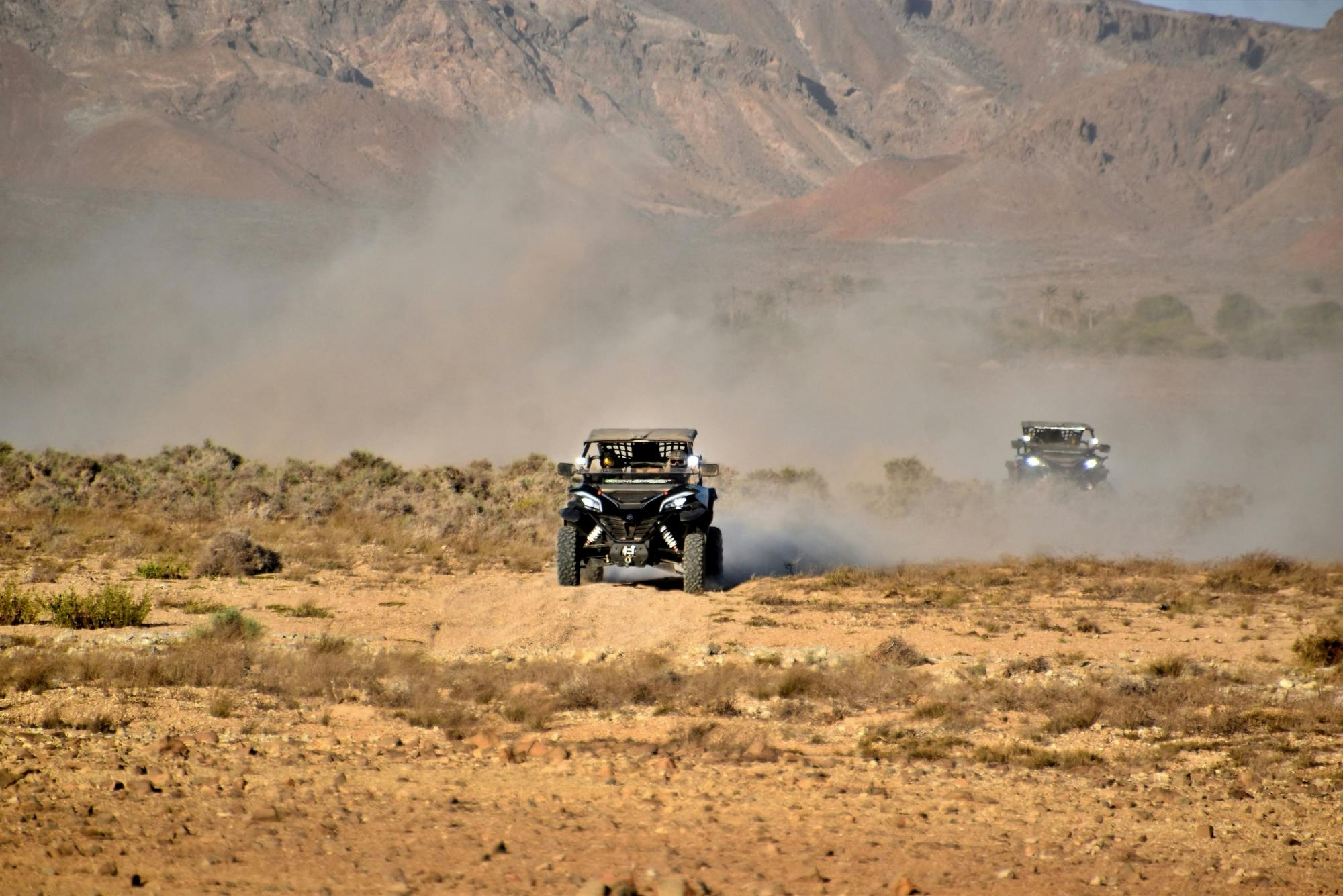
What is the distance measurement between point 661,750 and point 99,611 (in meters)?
7.96

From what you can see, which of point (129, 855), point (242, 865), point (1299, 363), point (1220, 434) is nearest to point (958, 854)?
point (242, 865)

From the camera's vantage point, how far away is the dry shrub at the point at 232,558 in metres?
20.3

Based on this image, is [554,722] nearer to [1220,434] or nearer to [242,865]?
[242,865]

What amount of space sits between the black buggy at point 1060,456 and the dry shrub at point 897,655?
1675cm

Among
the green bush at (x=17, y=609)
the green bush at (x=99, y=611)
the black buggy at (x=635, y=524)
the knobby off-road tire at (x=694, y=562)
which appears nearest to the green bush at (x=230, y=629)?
the green bush at (x=99, y=611)

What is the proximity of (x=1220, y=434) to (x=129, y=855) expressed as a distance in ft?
166

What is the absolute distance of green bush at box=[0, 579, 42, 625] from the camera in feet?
50.2

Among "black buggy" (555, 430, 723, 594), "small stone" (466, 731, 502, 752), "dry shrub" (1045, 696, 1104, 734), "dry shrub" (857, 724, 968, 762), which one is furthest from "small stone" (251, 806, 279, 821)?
"black buggy" (555, 430, 723, 594)

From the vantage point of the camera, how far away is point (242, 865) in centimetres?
748

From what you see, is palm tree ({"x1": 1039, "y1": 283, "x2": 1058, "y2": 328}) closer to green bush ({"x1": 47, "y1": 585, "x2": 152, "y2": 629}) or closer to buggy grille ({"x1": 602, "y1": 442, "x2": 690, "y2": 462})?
buggy grille ({"x1": 602, "y1": 442, "x2": 690, "y2": 462})

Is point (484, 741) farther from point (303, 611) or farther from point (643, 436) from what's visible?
point (643, 436)

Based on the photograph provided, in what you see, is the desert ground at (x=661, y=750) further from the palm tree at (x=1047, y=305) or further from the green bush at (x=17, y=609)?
the palm tree at (x=1047, y=305)

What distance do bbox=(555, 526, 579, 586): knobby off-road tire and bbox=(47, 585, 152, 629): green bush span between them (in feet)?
Answer: 17.1

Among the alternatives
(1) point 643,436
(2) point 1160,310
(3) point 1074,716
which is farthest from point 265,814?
(2) point 1160,310
